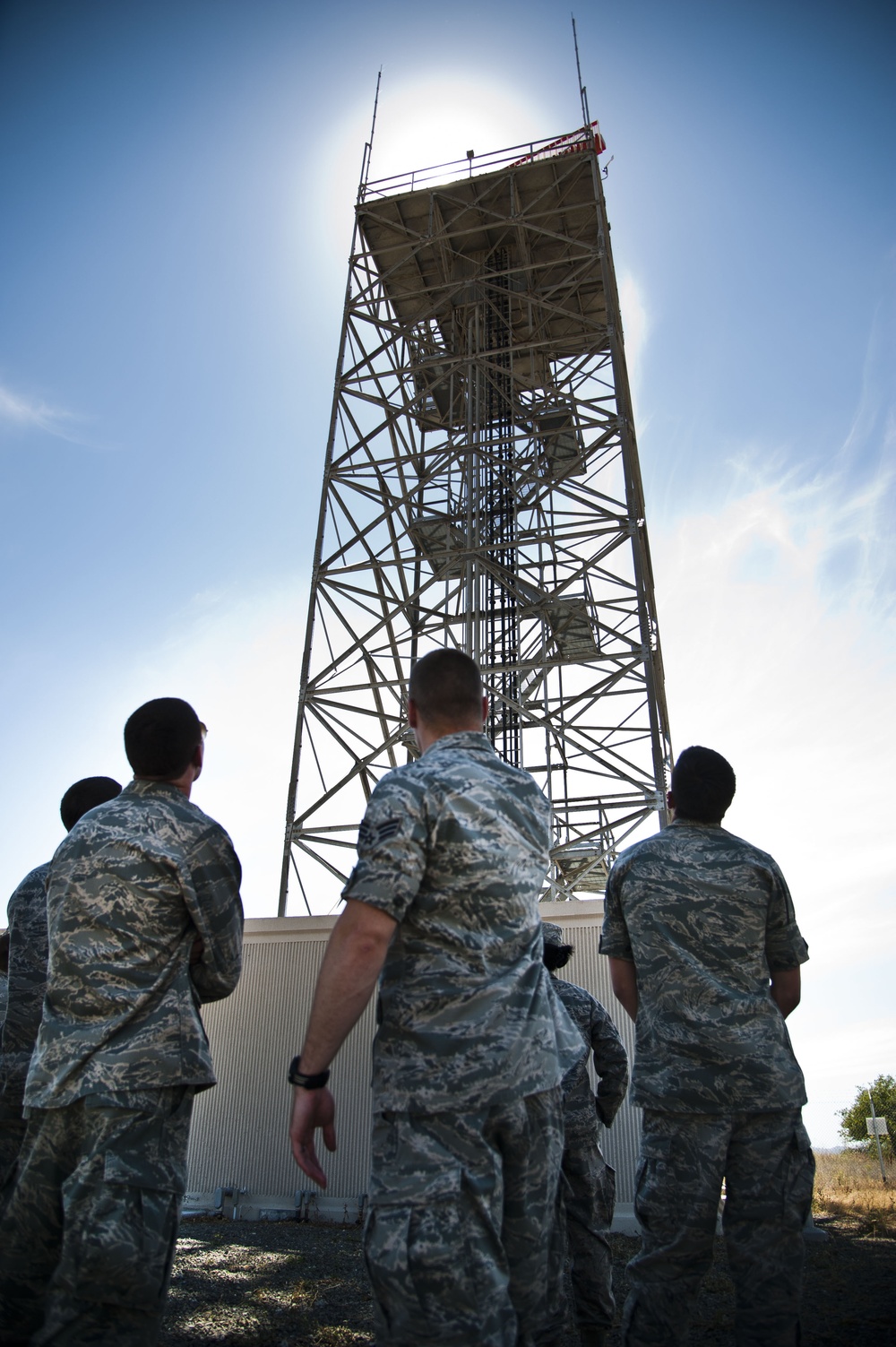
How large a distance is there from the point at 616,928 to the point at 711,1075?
640 mm

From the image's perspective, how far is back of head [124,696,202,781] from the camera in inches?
118

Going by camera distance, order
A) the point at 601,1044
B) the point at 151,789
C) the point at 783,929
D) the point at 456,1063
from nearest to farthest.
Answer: the point at 456,1063, the point at 151,789, the point at 783,929, the point at 601,1044

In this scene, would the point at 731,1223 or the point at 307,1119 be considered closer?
the point at 307,1119

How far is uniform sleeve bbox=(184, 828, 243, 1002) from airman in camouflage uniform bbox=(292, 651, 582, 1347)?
61 centimetres

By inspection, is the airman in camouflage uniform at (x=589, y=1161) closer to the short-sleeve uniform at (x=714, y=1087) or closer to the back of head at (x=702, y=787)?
the short-sleeve uniform at (x=714, y=1087)

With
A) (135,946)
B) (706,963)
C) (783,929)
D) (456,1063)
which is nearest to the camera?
(456,1063)

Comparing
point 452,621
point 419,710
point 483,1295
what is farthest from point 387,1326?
point 452,621

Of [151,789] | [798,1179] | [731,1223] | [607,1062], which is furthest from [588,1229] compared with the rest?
[151,789]

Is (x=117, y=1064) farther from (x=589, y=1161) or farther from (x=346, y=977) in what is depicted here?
(x=589, y=1161)

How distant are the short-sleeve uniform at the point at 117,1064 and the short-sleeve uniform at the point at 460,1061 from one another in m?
0.65

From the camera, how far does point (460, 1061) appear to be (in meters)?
2.21

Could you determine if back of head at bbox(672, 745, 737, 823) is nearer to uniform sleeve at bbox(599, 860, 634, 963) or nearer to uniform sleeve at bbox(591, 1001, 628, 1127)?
uniform sleeve at bbox(599, 860, 634, 963)

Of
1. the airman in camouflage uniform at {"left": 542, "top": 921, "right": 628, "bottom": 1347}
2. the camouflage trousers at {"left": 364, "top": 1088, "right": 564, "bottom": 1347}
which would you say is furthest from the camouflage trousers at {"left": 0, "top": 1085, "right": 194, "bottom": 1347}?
the airman in camouflage uniform at {"left": 542, "top": 921, "right": 628, "bottom": 1347}

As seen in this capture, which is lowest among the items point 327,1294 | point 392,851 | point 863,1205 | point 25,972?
point 863,1205
